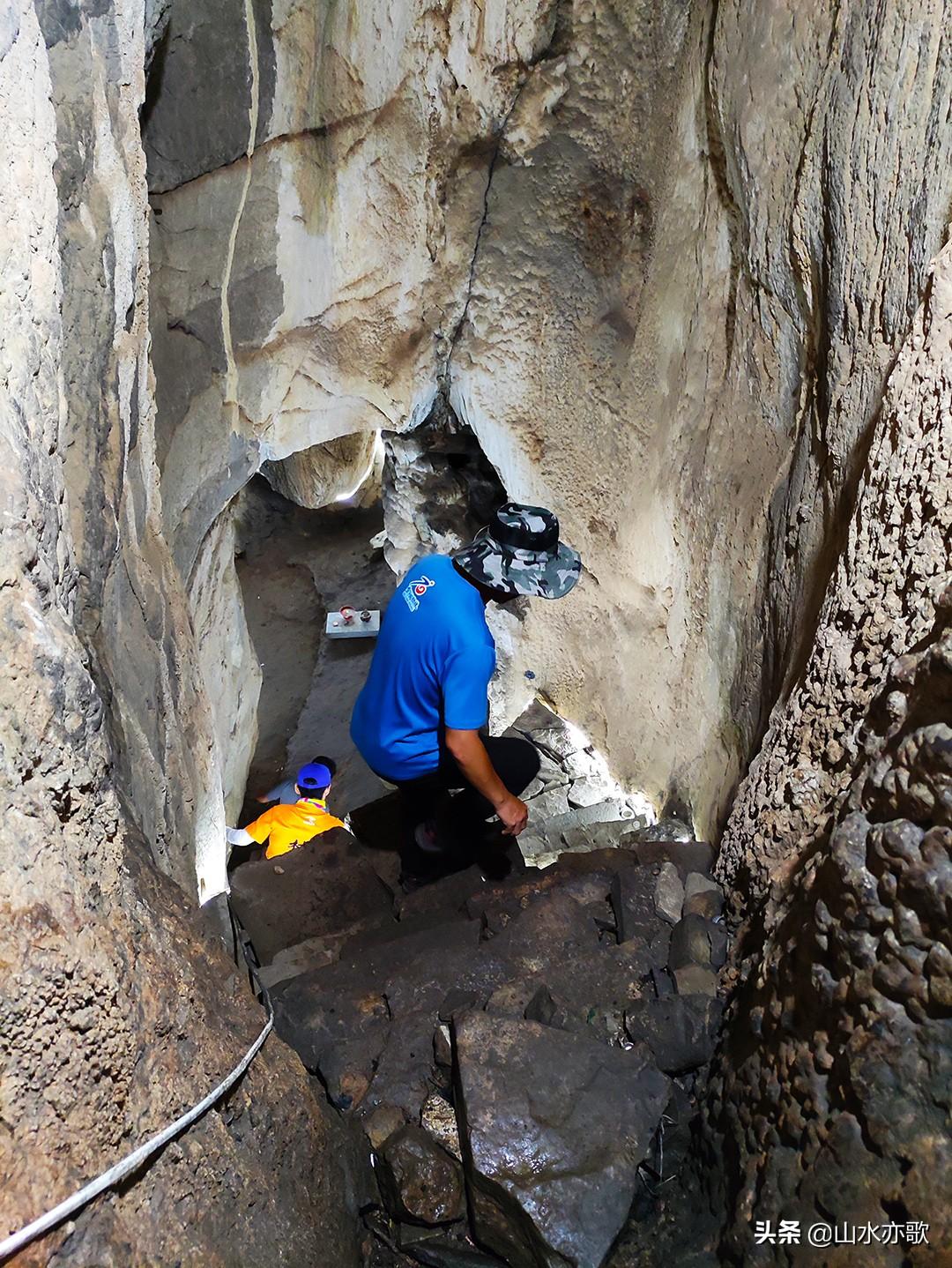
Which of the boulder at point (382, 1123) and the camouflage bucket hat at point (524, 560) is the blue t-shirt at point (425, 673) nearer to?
the camouflage bucket hat at point (524, 560)

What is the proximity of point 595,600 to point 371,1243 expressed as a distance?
3.49 metres

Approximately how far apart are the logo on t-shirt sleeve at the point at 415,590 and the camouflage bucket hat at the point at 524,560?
5.8 inches

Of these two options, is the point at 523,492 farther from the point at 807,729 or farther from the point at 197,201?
the point at 807,729

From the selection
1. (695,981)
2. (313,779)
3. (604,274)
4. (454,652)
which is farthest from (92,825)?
(313,779)

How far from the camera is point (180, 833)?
2740mm

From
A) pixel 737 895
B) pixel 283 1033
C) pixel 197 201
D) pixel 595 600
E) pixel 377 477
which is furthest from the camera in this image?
pixel 377 477

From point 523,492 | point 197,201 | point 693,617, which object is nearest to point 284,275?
point 197,201

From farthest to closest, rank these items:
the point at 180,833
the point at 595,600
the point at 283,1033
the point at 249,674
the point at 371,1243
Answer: the point at 249,674
the point at 595,600
the point at 180,833
the point at 283,1033
the point at 371,1243

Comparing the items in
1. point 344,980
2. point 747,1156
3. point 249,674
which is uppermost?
point 747,1156

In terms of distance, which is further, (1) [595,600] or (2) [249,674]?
(2) [249,674]

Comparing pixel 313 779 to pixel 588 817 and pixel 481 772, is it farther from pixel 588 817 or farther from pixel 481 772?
pixel 481 772

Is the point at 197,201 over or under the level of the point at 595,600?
over

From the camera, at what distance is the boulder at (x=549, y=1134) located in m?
1.76

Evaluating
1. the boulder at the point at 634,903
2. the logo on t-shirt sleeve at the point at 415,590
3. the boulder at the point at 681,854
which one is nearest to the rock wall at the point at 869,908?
the boulder at the point at 634,903
